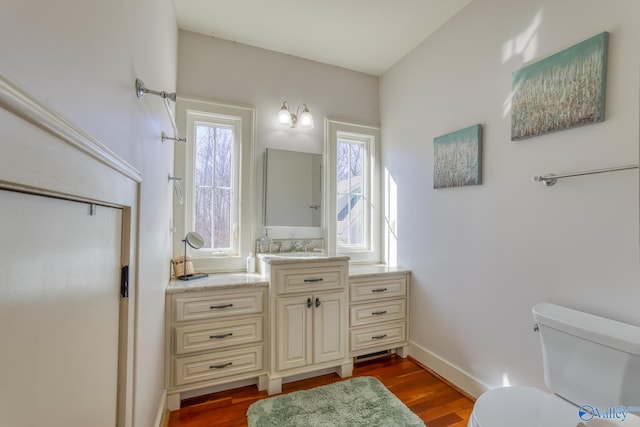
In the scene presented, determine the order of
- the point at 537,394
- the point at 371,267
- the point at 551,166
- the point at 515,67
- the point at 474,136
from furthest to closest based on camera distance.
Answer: the point at 371,267 → the point at 474,136 → the point at 515,67 → the point at 551,166 → the point at 537,394

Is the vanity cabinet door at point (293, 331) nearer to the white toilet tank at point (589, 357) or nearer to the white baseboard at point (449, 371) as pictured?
the white baseboard at point (449, 371)

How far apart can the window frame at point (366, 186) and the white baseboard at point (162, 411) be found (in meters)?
1.67

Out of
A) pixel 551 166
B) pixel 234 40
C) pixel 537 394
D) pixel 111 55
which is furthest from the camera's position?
pixel 234 40

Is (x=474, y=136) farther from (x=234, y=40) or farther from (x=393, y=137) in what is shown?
(x=234, y=40)

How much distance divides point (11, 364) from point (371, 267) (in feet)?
7.96

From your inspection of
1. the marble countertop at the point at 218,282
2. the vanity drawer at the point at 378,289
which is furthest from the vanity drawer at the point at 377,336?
the marble countertop at the point at 218,282

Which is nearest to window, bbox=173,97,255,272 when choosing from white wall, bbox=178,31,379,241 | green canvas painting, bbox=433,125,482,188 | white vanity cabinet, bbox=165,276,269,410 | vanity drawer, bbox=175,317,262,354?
white wall, bbox=178,31,379,241

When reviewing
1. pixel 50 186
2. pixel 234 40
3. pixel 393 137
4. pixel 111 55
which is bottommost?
pixel 50 186

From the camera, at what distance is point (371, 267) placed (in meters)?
2.65

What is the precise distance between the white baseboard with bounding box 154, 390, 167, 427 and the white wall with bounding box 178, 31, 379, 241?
1378 millimetres

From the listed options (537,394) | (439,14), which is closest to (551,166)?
(537,394)

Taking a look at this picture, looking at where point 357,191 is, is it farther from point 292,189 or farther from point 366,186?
point 292,189

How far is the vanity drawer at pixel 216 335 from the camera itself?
1.83 m

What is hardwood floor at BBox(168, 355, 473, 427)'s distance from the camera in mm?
1726
